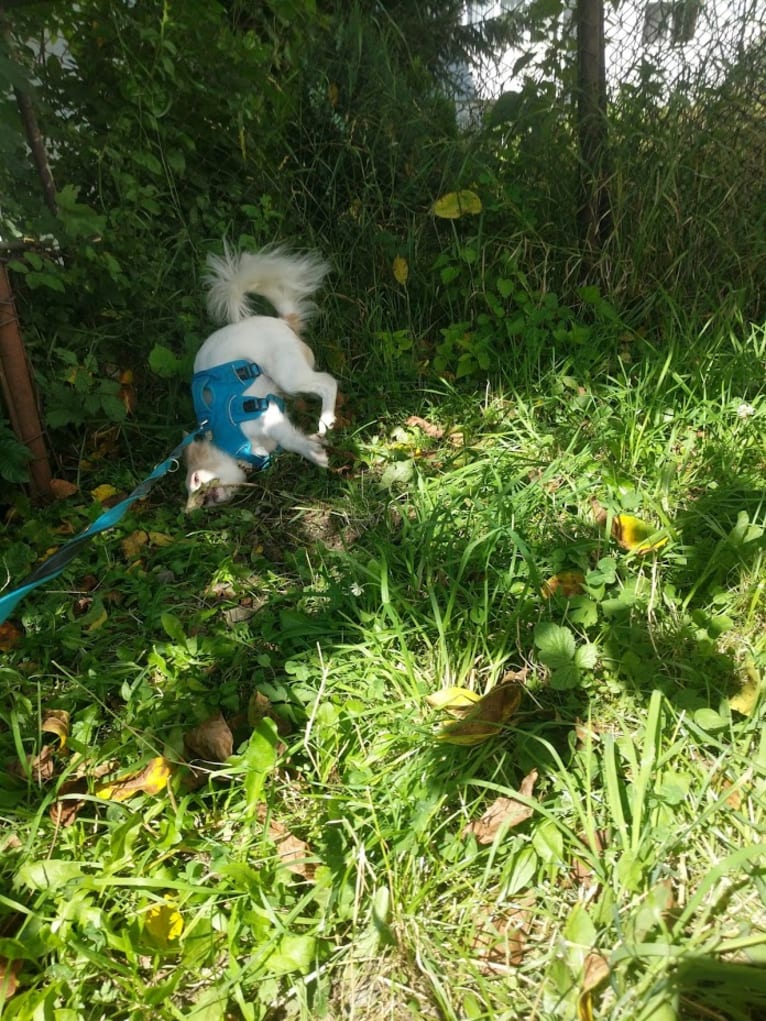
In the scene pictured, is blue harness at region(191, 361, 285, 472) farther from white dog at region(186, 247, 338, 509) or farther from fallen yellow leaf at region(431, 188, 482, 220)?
fallen yellow leaf at region(431, 188, 482, 220)

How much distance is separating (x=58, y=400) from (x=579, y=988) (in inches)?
95.4

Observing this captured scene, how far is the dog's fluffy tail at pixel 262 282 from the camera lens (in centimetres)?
279

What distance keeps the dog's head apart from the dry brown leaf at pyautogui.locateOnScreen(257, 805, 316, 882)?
1.27m

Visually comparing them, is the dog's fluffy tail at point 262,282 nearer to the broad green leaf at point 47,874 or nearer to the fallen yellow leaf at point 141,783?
the fallen yellow leaf at point 141,783

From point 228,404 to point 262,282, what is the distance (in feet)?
2.09

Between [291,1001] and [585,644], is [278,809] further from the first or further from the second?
[585,644]

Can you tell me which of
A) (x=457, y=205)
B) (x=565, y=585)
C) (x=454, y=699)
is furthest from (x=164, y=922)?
(x=457, y=205)

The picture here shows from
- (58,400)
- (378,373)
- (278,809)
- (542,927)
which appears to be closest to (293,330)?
(378,373)

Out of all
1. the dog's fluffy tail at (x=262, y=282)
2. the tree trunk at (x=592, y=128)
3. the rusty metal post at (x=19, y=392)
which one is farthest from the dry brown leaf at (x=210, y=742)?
the tree trunk at (x=592, y=128)

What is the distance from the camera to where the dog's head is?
243cm

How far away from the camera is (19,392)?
239 centimetres

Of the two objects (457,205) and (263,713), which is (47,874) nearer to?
(263,713)

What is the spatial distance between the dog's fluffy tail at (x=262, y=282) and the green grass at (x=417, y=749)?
38.5 inches

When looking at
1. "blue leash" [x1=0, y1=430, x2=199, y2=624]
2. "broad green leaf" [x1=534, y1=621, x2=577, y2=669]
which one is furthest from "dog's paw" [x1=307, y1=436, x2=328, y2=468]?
"broad green leaf" [x1=534, y1=621, x2=577, y2=669]
